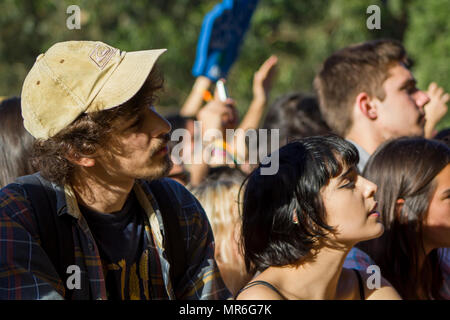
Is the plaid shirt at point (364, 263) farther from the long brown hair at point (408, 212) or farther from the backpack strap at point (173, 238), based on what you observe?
the backpack strap at point (173, 238)

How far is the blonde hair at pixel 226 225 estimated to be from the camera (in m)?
3.24

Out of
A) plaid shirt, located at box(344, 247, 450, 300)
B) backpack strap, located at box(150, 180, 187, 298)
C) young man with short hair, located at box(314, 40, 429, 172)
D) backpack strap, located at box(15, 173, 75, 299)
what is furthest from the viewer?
young man with short hair, located at box(314, 40, 429, 172)

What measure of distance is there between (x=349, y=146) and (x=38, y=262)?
1281mm

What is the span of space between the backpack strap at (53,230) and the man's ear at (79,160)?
217mm

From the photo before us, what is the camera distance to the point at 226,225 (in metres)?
3.35

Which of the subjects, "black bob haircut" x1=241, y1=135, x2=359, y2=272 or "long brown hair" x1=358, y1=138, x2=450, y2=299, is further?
"long brown hair" x1=358, y1=138, x2=450, y2=299

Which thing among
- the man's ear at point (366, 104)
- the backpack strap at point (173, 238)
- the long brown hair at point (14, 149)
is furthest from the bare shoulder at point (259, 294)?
the man's ear at point (366, 104)

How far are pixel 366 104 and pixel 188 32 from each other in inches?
301

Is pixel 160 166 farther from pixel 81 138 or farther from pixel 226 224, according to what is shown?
pixel 226 224

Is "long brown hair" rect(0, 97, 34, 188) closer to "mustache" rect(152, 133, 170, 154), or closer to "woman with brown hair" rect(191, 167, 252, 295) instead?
"mustache" rect(152, 133, 170, 154)

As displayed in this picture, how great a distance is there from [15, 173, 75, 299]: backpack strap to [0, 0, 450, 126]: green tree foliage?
8380 mm

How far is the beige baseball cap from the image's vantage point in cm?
228

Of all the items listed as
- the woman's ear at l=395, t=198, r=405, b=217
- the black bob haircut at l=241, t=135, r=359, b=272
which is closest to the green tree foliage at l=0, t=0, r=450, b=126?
the woman's ear at l=395, t=198, r=405, b=217
